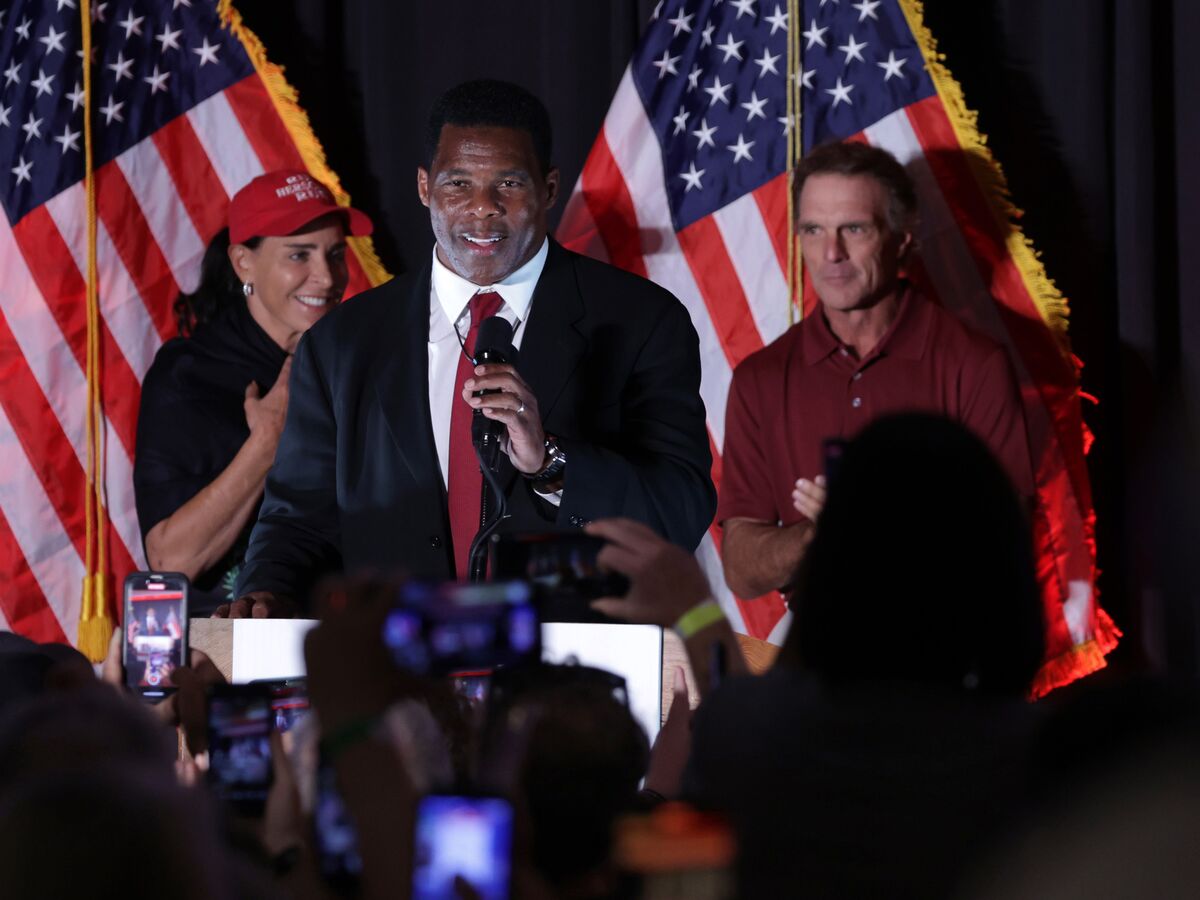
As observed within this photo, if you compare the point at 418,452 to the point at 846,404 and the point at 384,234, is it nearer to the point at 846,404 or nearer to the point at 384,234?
the point at 846,404

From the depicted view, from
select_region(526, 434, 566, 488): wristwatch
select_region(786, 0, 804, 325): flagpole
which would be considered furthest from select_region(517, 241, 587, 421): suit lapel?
select_region(786, 0, 804, 325): flagpole

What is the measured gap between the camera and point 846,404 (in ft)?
10.8

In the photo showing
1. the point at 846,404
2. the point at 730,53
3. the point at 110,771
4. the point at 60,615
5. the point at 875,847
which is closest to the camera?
the point at 110,771

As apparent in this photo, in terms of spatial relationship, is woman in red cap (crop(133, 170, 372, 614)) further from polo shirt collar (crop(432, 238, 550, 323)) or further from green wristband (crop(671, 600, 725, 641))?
green wristband (crop(671, 600, 725, 641))

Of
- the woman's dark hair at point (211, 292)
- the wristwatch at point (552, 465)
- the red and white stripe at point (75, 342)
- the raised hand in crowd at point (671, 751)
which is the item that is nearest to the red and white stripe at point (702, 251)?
the red and white stripe at point (75, 342)

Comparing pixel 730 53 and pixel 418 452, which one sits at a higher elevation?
pixel 730 53

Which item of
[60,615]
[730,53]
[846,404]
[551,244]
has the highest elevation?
[730,53]

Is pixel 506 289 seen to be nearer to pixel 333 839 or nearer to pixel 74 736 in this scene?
pixel 333 839

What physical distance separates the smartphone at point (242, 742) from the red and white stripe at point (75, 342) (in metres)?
2.56

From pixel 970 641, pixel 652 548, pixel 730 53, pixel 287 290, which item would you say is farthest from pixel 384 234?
pixel 970 641

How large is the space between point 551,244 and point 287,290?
1.28 metres

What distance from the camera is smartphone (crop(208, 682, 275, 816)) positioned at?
1690mm

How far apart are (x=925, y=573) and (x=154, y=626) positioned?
1.16 m

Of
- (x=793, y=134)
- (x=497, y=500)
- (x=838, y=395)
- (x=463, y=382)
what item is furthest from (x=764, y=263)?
(x=497, y=500)
